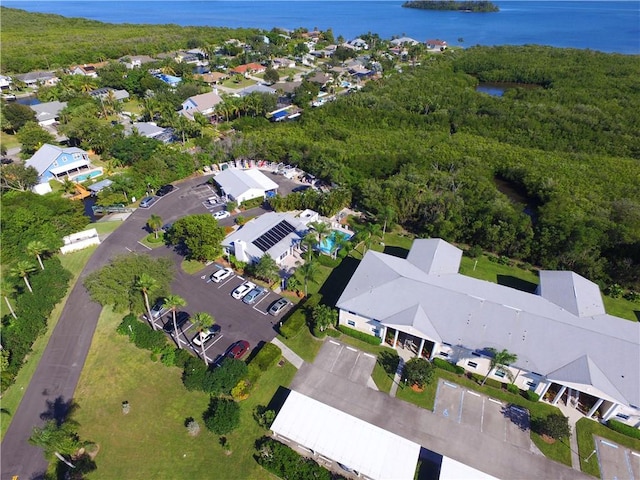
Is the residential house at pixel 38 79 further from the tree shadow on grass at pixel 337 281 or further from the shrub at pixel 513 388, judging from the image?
the shrub at pixel 513 388

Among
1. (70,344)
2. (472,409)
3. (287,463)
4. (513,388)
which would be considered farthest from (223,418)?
(513,388)

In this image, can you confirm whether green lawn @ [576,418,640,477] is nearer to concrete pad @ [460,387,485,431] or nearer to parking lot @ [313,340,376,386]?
concrete pad @ [460,387,485,431]

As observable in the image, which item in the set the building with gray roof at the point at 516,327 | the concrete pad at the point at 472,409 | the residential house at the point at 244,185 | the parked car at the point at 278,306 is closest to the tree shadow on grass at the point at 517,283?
the building with gray roof at the point at 516,327

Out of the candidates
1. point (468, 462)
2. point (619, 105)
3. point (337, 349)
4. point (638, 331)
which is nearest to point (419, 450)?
point (468, 462)

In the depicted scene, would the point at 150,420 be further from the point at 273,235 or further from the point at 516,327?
the point at 516,327

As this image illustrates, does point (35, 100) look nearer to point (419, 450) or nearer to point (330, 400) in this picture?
A: point (330, 400)
